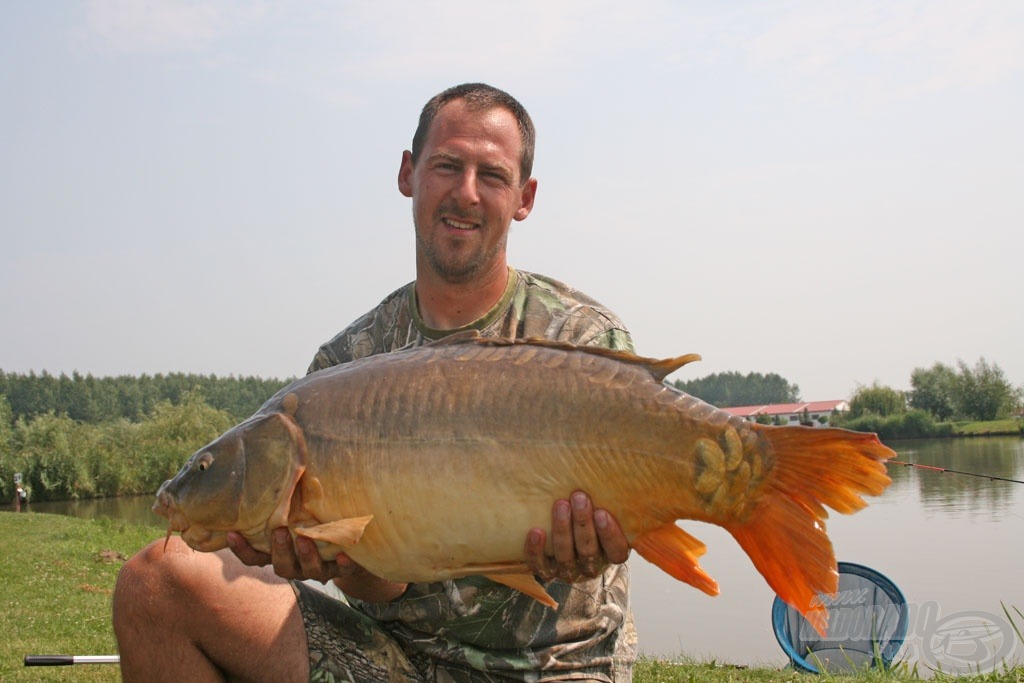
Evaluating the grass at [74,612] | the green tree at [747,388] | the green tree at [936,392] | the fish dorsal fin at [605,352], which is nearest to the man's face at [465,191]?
the fish dorsal fin at [605,352]

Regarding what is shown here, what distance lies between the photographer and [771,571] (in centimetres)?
208

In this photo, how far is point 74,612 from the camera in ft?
26.6

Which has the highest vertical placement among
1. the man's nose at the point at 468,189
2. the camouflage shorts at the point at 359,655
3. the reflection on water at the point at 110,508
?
the man's nose at the point at 468,189

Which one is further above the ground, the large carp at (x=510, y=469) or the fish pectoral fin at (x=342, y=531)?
the large carp at (x=510, y=469)

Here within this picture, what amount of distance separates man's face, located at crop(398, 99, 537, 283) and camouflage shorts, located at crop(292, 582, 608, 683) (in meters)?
1.12

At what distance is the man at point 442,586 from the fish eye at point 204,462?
7.8 inches

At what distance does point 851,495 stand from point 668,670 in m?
3.31

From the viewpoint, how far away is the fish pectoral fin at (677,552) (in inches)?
85.3

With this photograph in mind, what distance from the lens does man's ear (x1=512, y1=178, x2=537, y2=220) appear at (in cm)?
336

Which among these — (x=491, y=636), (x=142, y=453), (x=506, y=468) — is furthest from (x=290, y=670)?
(x=142, y=453)

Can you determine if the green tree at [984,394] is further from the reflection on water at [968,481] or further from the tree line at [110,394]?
the tree line at [110,394]

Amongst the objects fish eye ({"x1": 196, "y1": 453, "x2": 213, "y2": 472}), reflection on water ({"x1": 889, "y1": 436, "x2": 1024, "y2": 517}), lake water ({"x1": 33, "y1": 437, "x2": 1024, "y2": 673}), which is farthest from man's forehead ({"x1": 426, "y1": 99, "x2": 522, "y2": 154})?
reflection on water ({"x1": 889, "y1": 436, "x2": 1024, "y2": 517})

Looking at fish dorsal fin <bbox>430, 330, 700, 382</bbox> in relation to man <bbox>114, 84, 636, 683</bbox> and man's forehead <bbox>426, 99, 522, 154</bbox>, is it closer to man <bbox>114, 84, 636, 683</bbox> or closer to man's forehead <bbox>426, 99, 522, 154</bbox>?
man <bbox>114, 84, 636, 683</bbox>

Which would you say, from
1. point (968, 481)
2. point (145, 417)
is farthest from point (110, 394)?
point (968, 481)
